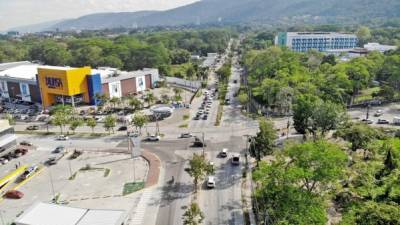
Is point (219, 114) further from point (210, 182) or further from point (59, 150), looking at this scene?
point (59, 150)

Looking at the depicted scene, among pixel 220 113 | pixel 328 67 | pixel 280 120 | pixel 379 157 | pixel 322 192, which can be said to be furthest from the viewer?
pixel 328 67

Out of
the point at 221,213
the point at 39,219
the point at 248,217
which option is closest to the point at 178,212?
the point at 221,213

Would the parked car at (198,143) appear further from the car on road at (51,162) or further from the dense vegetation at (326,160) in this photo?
the car on road at (51,162)

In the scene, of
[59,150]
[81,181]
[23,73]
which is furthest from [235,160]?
[23,73]

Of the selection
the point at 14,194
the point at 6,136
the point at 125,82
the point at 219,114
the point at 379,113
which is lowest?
the point at 14,194

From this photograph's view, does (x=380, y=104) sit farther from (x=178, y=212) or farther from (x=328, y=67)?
(x=178, y=212)

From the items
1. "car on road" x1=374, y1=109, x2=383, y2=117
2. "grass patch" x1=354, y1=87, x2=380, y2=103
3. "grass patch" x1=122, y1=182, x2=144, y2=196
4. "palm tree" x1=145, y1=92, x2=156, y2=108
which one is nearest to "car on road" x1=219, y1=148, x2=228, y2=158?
"grass patch" x1=122, y1=182, x2=144, y2=196

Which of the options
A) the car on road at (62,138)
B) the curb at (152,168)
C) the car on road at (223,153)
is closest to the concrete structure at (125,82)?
the car on road at (62,138)
